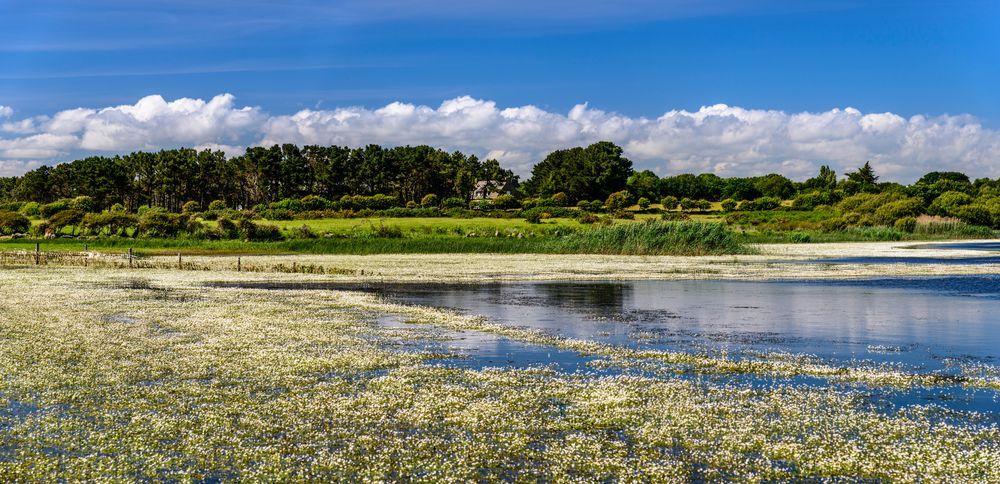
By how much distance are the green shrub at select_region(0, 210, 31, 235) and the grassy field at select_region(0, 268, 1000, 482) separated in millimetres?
86656

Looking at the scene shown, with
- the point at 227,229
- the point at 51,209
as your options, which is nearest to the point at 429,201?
the point at 227,229

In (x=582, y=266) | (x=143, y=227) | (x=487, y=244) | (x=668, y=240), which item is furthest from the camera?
(x=143, y=227)

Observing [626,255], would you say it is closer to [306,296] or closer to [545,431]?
[306,296]

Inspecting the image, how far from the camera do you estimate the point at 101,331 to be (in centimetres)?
2844

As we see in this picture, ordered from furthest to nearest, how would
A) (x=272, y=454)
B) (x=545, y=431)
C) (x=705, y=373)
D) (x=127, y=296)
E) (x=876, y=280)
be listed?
(x=876, y=280), (x=127, y=296), (x=705, y=373), (x=545, y=431), (x=272, y=454)

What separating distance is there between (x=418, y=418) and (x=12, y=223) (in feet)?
341

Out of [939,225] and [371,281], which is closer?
[371,281]

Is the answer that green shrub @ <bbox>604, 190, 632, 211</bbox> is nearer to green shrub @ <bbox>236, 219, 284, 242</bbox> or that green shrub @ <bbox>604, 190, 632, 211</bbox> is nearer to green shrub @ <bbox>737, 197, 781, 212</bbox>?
green shrub @ <bbox>737, 197, 781, 212</bbox>

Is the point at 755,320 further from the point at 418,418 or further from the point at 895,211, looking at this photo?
the point at 895,211

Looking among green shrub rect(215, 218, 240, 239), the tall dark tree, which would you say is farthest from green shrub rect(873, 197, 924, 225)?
green shrub rect(215, 218, 240, 239)

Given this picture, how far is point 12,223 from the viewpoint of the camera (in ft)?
340

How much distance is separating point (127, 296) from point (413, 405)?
93.5 ft

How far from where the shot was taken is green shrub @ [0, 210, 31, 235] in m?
103

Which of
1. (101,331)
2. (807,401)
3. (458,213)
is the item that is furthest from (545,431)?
(458,213)
